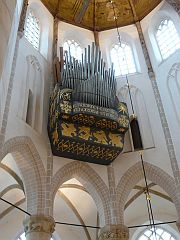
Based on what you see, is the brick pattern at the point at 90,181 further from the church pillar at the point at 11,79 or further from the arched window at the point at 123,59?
the arched window at the point at 123,59

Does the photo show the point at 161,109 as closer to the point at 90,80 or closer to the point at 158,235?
the point at 90,80

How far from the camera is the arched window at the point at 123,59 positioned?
15.8 metres

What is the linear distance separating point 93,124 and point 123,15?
8.07 meters

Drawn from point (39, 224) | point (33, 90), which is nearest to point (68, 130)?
point (33, 90)

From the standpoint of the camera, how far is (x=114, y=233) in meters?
Result: 10.9

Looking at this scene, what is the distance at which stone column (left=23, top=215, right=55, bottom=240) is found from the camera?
10094 millimetres

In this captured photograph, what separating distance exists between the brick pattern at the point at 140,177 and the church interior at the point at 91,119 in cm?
4

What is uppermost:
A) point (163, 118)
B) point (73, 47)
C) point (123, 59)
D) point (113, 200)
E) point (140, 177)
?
point (73, 47)

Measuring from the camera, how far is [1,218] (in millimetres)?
15750

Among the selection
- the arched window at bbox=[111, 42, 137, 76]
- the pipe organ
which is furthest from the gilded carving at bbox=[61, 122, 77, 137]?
the arched window at bbox=[111, 42, 137, 76]

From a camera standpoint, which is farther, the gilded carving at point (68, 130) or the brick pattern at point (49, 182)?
the gilded carving at point (68, 130)

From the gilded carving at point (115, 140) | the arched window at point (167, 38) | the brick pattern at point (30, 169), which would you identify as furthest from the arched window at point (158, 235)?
the arched window at point (167, 38)

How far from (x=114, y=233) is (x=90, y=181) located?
6.53 feet

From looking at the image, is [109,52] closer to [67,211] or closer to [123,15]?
[123,15]
